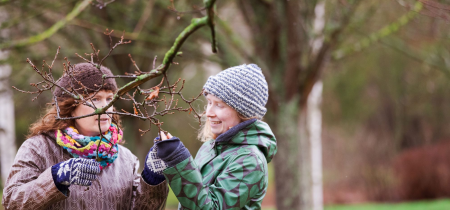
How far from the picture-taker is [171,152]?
179 cm

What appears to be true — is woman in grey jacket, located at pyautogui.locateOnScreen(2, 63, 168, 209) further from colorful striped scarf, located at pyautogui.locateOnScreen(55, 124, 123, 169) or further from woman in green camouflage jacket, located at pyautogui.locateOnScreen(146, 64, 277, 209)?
woman in green camouflage jacket, located at pyautogui.locateOnScreen(146, 64, 277, 209)

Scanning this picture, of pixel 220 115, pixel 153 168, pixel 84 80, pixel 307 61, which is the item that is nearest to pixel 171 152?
pixel 153 168

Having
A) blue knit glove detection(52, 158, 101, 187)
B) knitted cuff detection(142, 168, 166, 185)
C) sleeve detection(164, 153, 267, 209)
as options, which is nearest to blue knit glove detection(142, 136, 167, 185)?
knitted cuff detection(142, 168, 166, 185)

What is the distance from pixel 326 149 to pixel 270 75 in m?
8.25

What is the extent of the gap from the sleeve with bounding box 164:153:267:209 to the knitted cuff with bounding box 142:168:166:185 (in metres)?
0.32

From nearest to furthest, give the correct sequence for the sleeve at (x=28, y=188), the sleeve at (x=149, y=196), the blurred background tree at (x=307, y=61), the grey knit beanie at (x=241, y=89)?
the sleeve at (x=28, y=188) → the grey knit beanie at (x=241, y=89) → the sleeve at (x=149, y=196) → the blurred background tree at (x=307, y=61)

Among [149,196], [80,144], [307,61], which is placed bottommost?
[307,61]

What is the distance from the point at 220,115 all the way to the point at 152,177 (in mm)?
481

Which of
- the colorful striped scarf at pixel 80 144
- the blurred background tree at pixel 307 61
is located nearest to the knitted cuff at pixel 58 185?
the colorful striped scarf at pixel 80 144

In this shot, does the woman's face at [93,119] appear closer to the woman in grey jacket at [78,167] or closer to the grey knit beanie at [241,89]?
the woman in grey jacket at [78,167]

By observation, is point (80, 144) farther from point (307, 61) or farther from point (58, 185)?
point (307, 61)

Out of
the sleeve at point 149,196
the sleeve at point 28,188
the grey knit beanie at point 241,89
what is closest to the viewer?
the sleeve at point 28,188

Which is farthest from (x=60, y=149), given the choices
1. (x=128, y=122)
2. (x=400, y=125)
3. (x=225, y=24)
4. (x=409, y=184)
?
(x=400, y=125)

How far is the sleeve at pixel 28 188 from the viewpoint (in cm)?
187
